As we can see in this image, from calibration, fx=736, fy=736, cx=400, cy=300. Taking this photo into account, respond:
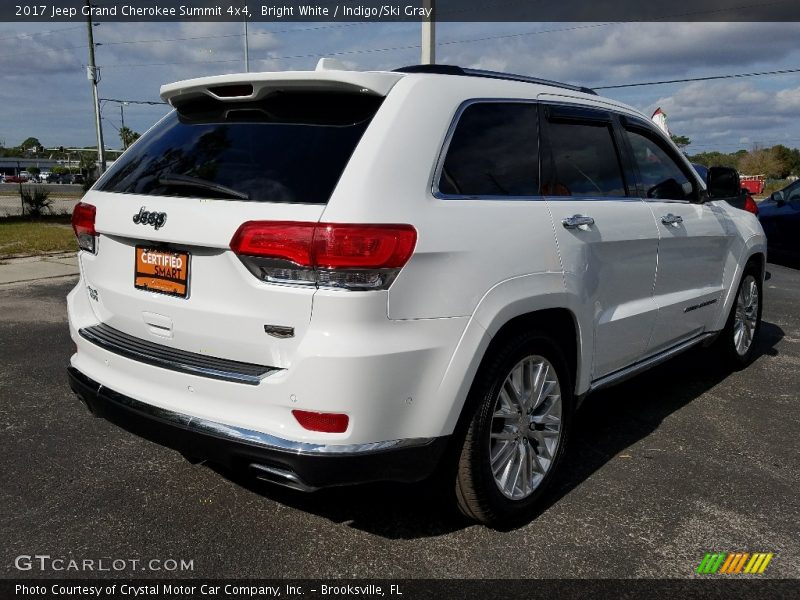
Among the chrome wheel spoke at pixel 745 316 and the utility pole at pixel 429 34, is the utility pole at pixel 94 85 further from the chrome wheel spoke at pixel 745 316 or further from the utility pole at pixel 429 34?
the chrome wheel spoke at pixel 745 316

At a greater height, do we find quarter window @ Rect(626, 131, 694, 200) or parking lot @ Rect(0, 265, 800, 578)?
quarter window @ Rect(626, 131, 694, 200)

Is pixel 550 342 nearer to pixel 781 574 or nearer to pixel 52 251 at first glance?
pixel 781 574

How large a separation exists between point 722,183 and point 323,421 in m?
3.45

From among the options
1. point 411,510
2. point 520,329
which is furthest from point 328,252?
point 411,510

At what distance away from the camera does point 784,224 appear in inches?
453

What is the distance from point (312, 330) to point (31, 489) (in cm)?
188

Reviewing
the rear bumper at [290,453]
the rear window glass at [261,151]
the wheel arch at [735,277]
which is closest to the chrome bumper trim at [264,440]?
the rear bumper at [290,453]

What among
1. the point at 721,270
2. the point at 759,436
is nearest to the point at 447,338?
the point at 759,436

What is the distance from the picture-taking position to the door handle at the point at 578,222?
3258mm

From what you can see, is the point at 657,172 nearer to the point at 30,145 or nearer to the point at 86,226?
the point at 86,226

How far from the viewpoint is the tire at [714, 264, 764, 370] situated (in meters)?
5.35

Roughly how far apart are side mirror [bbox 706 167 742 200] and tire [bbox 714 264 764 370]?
0.82m

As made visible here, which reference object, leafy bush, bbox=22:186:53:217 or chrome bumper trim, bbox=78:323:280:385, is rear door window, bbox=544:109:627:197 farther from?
leafy bush, bbox=22:186:53:217

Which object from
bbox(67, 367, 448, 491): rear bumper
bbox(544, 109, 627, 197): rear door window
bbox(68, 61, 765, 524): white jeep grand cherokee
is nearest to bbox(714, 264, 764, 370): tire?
bbox(544, 109, 627, 197): rear door window
